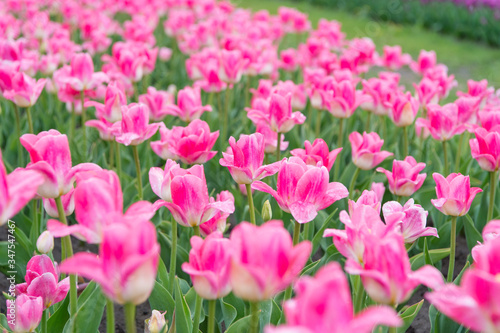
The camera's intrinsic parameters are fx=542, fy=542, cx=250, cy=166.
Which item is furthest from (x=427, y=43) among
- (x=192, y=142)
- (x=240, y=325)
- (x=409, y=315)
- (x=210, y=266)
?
(x=210, y=266)

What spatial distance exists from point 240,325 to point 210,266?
379mm

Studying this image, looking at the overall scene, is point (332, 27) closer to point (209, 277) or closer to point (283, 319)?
point (283, 319)

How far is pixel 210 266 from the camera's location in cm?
101

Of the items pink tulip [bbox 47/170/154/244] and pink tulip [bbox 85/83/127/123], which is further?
pink tulip [bbox 85/83/127/123]

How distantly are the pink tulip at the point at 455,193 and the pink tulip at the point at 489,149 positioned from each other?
0.30m

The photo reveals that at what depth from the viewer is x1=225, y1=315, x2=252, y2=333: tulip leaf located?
1315 mm

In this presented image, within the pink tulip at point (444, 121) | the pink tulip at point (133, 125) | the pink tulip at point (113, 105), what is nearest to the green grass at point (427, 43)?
the pink tulip at point (444, 121)

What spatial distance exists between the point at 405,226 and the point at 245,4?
1212 centimetres

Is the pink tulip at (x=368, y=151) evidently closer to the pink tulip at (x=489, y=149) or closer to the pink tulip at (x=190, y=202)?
the pink tulip at (x=489, y=149)

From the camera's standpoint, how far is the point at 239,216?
2.31m

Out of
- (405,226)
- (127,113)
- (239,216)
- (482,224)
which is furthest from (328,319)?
(482,224)

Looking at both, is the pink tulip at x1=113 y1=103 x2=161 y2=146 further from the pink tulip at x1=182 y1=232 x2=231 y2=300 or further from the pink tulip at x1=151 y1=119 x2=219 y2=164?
the pink tulip at x1=182 y1=232 x2=231 y2=300

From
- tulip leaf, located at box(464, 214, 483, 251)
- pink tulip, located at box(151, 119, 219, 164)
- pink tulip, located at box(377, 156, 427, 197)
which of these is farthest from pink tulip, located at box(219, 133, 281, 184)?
tulip leaf, located at box(464, 214, 483, 251)

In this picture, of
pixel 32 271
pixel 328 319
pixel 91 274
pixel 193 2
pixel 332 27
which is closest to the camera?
pixel 328 319
